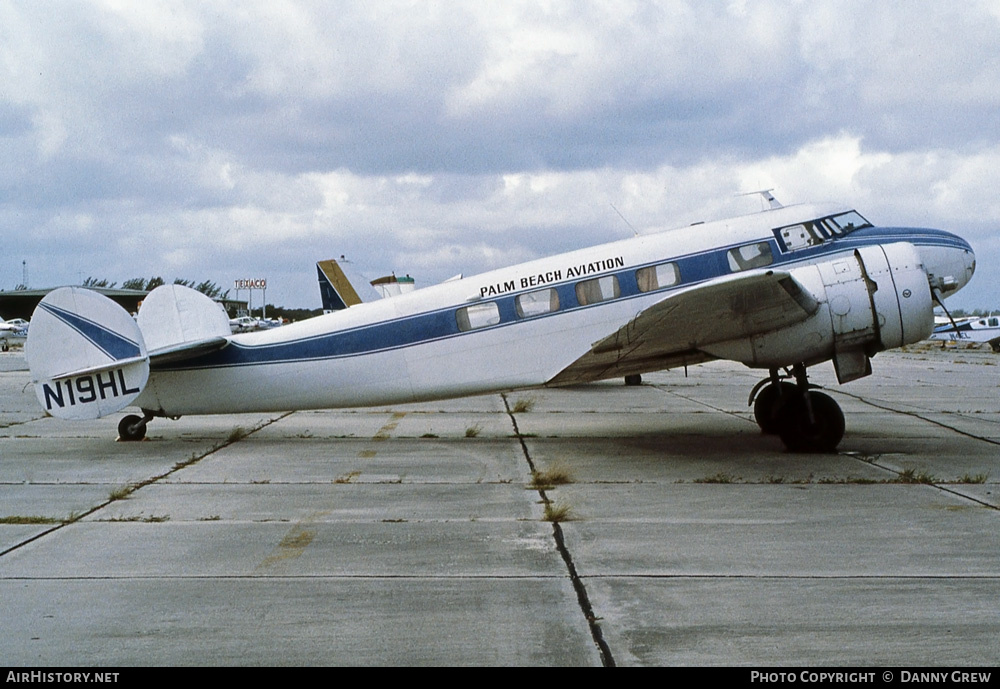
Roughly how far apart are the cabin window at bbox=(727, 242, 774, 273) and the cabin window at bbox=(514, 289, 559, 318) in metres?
2.39

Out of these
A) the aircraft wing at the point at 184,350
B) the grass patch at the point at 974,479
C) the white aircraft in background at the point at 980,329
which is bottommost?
the white aircraft in background at the point at 980,329

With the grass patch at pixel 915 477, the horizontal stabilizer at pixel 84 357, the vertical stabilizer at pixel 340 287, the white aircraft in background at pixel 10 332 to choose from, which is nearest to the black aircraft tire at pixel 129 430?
the horizontal stabilizer at pixel 84 357

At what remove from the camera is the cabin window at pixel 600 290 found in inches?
450

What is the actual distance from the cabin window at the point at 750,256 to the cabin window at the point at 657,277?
76cm

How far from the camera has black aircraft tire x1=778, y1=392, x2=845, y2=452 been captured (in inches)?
437

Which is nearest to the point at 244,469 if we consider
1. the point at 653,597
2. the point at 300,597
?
the point at 300,597

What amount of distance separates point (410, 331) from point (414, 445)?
1.82 metres

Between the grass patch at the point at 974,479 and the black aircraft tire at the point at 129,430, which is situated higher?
the black aircraft tire at the point at 129,430

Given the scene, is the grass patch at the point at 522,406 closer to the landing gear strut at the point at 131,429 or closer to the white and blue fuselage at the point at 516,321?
the white and blue fuselage at the point at 516,321

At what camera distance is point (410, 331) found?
38.3ft

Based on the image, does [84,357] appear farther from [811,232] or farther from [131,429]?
[811,232]

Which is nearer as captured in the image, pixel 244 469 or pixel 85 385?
pixel 244 469

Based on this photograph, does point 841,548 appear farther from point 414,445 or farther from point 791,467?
point 414,445

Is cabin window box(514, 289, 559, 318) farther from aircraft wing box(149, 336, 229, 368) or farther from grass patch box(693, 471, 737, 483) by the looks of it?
aircraft wing box(149, 336, 229, 368)
